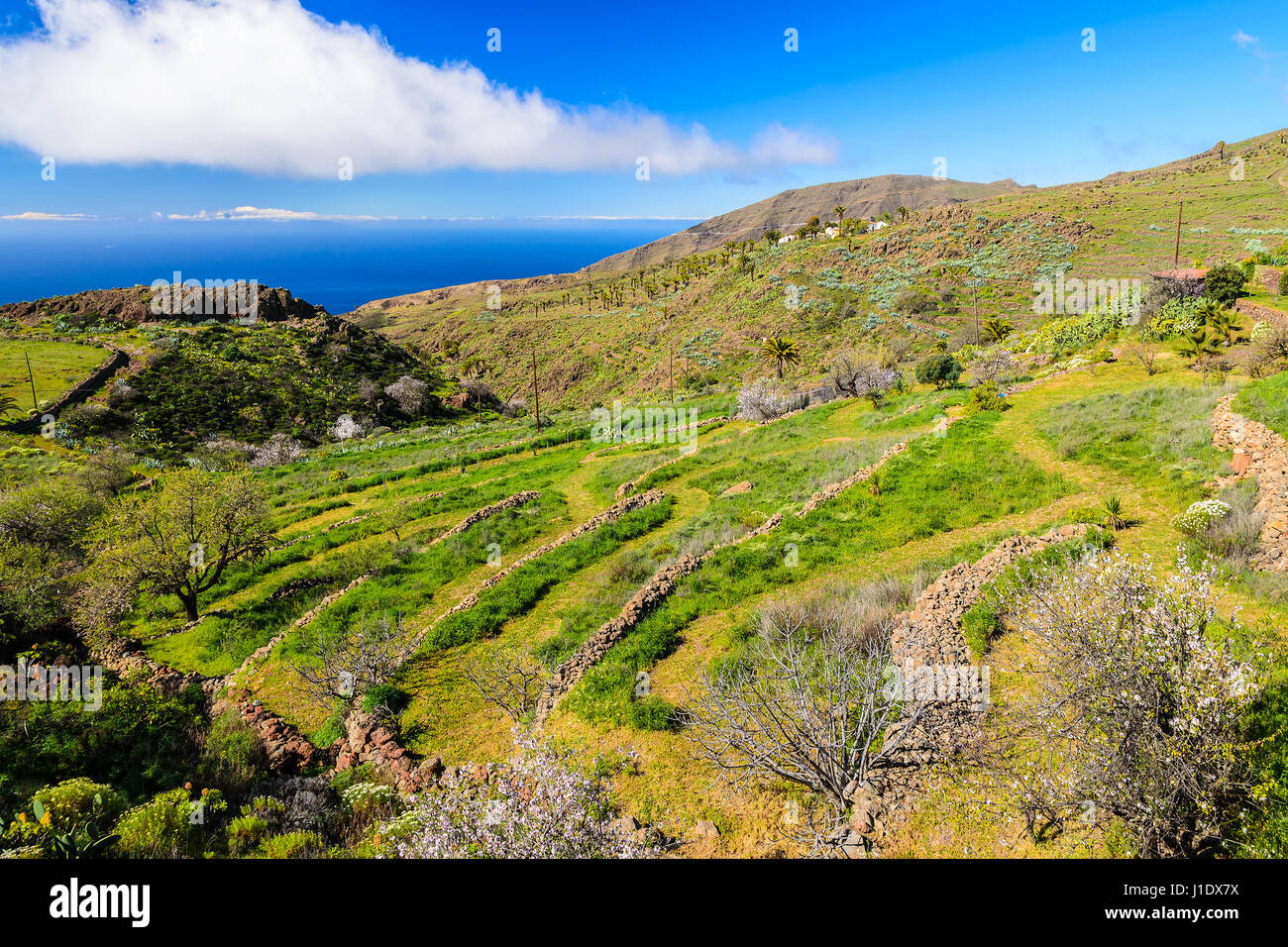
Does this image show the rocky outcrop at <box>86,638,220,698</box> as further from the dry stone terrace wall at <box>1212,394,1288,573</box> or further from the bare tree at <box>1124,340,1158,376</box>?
the bare tree at <box>1124,340,1158,376</box>

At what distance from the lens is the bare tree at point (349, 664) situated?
10.5 m

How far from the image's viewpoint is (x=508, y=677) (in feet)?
33.4

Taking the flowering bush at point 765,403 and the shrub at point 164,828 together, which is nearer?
the shrub at point 164,828

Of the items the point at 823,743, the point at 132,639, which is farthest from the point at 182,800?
the point at 132,639

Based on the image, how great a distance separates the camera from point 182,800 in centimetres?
680

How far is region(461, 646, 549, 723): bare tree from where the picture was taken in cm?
A: 957

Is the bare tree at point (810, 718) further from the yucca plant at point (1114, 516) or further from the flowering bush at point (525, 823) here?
the yucca plant at point (1114, 516)

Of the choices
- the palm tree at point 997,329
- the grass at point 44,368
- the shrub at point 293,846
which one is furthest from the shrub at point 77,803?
the grass at point 44,368

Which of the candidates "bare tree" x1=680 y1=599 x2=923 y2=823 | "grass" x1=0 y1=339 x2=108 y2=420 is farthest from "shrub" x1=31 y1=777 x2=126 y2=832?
"grass" x1=0 y1=339 x2=108 y2=420

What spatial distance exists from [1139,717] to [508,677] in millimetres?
9088

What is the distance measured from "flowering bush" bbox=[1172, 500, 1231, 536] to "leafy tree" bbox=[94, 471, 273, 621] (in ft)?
75.8

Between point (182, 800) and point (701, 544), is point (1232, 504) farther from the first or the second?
point (182, 800)

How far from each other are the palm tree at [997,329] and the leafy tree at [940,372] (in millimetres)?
13300

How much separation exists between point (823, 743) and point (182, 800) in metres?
8.11
